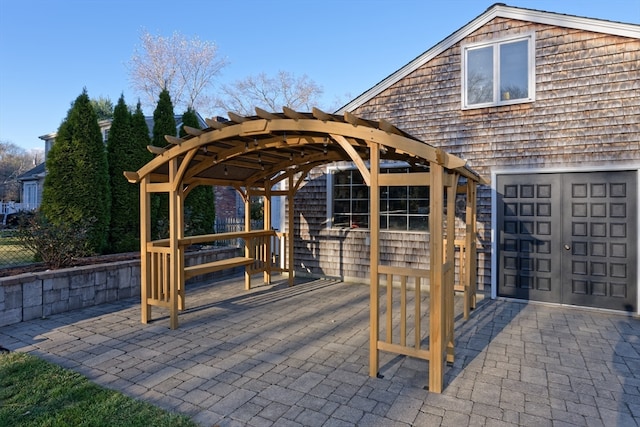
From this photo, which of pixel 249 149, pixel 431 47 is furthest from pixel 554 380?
pixel 431 47

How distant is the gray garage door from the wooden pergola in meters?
1.02

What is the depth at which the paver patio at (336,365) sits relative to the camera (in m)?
2.63

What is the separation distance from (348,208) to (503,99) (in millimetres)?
3239

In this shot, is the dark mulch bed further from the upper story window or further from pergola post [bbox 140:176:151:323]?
the upper story window

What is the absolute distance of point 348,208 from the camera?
7281 millimetres

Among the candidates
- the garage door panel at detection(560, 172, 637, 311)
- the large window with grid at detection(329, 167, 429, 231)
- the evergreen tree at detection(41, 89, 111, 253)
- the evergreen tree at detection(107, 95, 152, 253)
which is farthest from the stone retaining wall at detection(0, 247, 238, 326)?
the garage door panel at detection(560, 172, 637, 311)

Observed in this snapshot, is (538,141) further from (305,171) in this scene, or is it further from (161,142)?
(161,142)

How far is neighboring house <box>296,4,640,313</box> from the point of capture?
5.20m

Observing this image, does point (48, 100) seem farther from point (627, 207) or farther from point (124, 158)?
point (627, 207)

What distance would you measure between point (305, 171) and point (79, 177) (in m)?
4.03

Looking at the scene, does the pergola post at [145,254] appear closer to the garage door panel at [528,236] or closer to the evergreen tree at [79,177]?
the evergreen tree at [79,177]

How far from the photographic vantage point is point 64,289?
16.6 feet

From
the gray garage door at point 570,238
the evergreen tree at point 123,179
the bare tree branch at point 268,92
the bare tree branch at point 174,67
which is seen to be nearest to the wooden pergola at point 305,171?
the gray garage door at point 570,238

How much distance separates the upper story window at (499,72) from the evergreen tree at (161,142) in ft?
20.9
